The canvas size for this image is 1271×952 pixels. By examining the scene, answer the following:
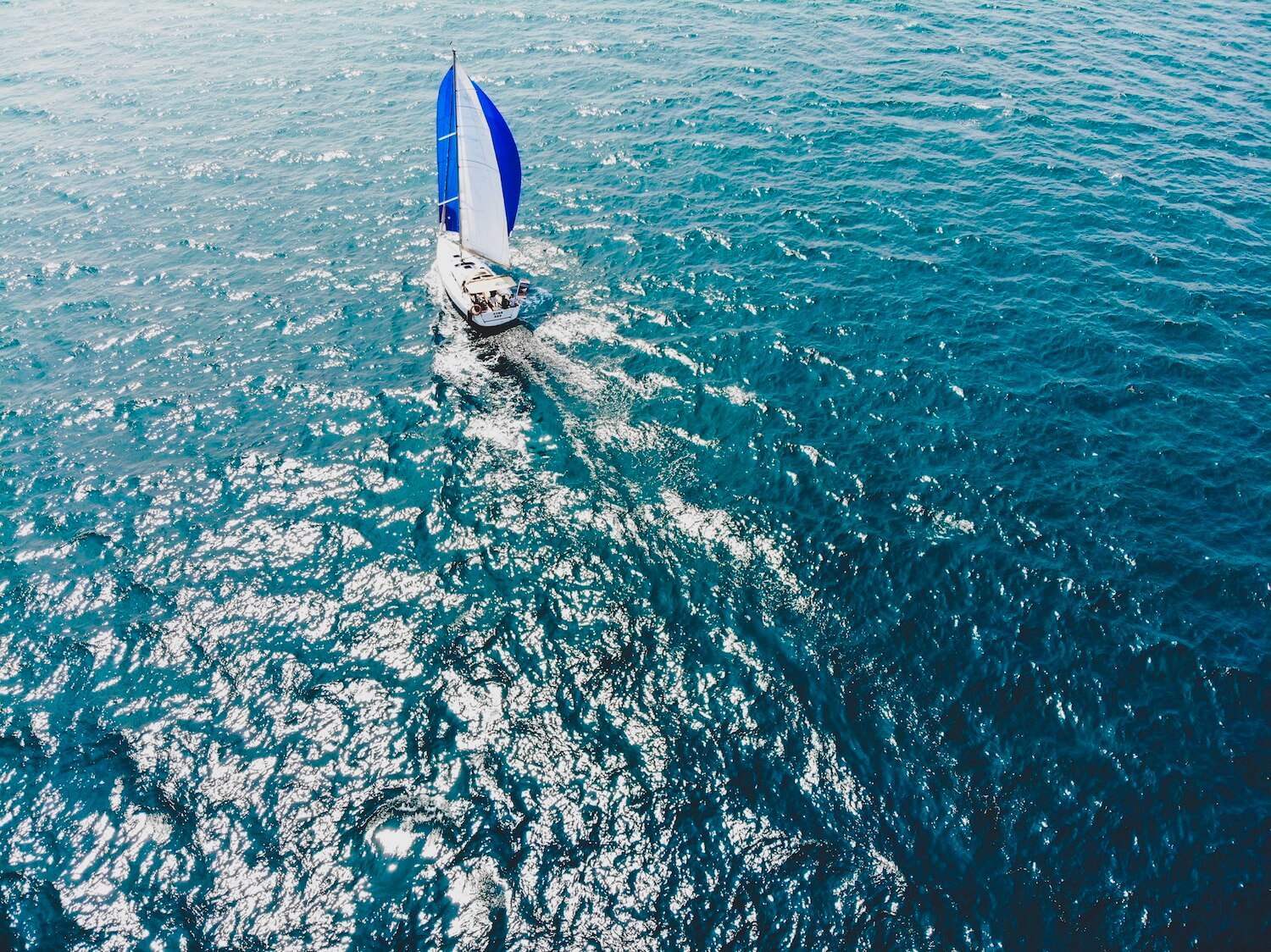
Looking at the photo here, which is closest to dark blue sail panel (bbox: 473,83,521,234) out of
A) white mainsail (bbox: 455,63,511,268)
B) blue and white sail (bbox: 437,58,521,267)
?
blue and white sail (bbox: 437,58,521,267)

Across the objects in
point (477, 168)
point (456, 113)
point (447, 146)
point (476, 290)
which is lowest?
point (476, 290)

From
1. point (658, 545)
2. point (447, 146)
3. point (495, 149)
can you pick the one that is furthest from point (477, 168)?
point (658, 545)

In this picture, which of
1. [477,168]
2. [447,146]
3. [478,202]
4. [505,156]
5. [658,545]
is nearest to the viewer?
[658,545]

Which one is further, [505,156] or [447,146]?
[447,146]

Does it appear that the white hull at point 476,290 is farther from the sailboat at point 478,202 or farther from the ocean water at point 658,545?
the ocean water at point 658,545

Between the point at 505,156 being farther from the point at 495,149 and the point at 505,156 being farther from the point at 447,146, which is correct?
the point at 447,146

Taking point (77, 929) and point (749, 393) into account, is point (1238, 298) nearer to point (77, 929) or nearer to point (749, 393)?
point (749, 393)

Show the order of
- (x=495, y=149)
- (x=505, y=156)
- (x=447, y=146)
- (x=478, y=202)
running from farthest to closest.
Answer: (x=447, y=146), (x=478, y=202), (x=505, y=156), (x=495, y=149)
